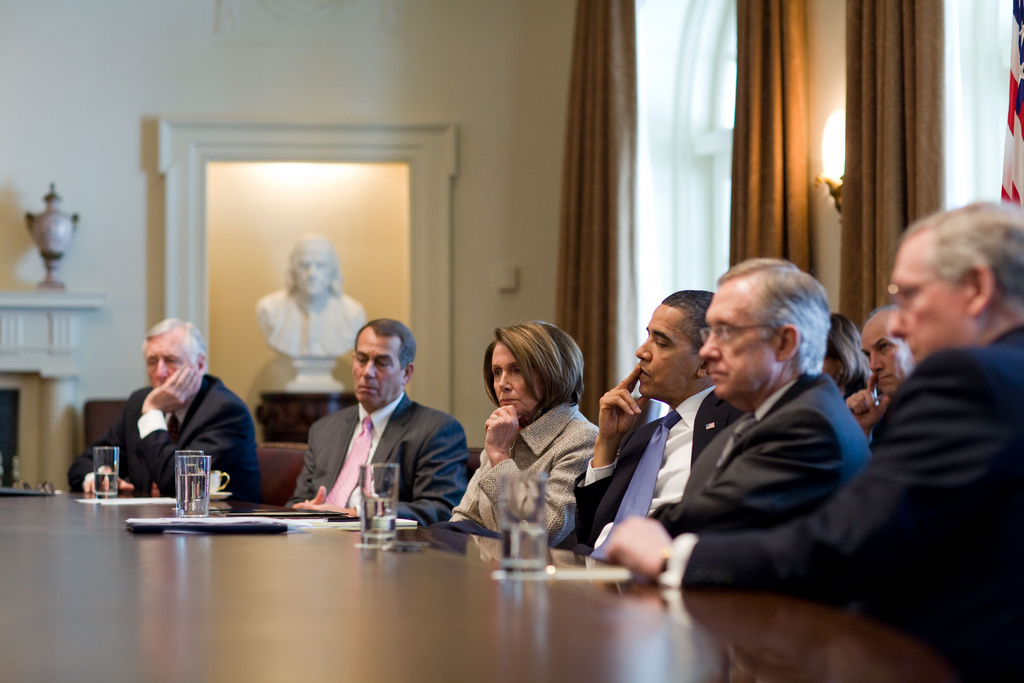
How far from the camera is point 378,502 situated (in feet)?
6.63

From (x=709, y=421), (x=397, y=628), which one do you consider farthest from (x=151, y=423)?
(x=397, y=628)

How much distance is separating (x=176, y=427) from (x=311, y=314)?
2.44 m

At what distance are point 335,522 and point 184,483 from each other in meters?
0.40

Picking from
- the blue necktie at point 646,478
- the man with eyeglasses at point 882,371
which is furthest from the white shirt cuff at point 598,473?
the man with eyeglasses at point 882,371

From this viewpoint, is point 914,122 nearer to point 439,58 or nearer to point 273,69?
point 439,58

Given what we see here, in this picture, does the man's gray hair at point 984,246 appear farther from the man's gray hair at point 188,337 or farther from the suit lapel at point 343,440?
the man's gray hair at point 188,337

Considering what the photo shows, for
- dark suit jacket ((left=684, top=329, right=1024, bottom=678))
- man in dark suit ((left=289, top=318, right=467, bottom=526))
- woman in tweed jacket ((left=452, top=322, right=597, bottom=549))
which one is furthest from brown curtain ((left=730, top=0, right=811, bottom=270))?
dark suit jacket ((left=684, top=329, right=1024, bottom=678))

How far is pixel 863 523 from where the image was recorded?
1300mm

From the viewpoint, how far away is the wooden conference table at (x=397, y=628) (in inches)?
42.6

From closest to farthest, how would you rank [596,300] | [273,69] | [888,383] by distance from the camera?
[888,383] < [596,300] < [273,69]

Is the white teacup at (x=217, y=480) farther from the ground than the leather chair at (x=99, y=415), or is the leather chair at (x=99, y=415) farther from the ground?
the leather chair at (x=99, y=415)

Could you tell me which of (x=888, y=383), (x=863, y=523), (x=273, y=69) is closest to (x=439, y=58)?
(x=273, y=69)

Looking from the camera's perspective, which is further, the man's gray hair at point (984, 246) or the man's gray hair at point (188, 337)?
the man's gray hair at point (188, 337)

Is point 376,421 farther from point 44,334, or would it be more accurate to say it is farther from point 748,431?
point 44,334
